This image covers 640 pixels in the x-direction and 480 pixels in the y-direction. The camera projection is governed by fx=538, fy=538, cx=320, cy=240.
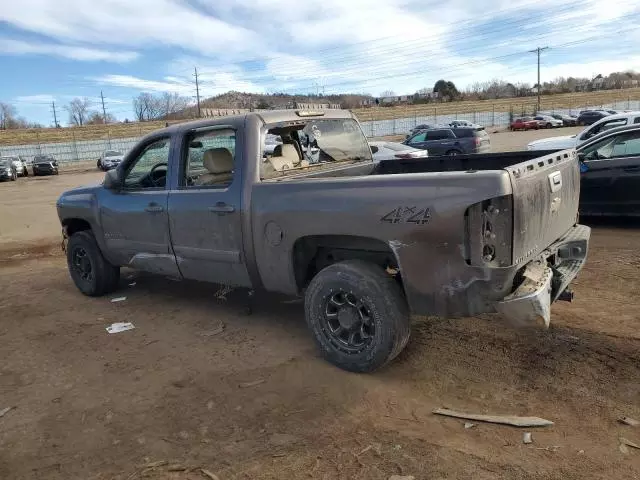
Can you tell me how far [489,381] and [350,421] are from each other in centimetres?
104

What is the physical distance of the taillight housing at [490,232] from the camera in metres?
3.17

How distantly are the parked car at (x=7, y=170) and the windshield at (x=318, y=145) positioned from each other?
3285cm

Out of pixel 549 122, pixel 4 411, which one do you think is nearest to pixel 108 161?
pixel 4 411

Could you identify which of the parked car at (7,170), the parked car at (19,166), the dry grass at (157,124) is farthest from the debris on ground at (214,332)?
the dry grass at (157,124)

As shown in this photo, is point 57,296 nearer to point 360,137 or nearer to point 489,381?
point 360,137

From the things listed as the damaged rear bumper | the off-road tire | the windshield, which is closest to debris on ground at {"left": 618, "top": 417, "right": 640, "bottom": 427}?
the damaged rear bumper

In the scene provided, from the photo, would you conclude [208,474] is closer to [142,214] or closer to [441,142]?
[142,214]

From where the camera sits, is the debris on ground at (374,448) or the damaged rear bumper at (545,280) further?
the damaged rear bumper at (545,280)

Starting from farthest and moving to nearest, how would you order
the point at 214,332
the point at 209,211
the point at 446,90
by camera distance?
the point at 446,90 → the point at 214,332 → the point at 209,211

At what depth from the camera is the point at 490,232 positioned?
321 centimetres

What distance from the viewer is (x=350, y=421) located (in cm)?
331

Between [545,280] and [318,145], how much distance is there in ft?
8.56

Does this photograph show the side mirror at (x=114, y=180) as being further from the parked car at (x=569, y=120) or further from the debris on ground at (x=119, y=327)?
the parked car at (x=569, y=120)

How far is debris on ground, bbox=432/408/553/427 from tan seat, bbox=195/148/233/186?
2630 mm
